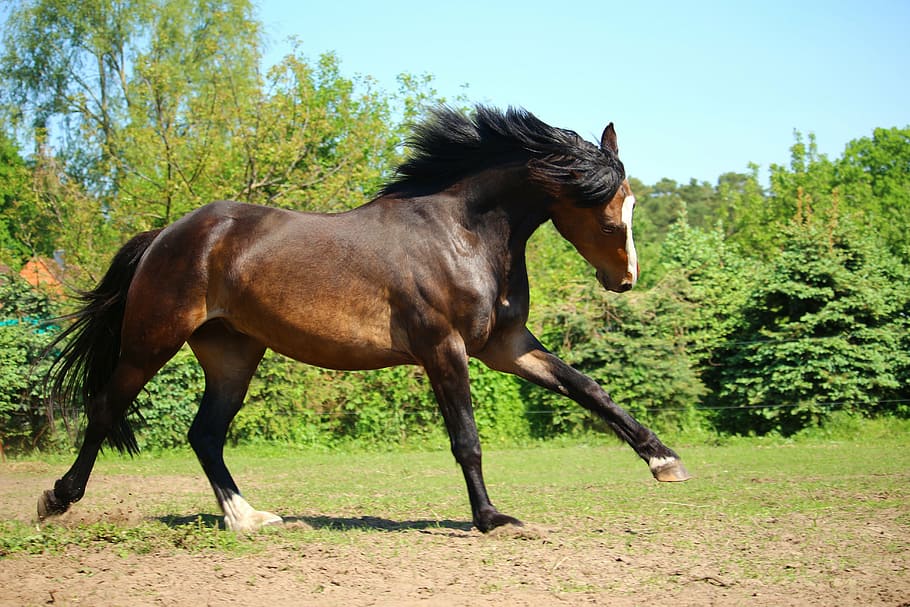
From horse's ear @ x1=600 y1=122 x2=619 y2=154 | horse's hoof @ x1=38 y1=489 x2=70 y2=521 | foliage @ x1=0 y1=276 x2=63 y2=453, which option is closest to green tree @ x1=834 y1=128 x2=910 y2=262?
foliage @ x1=0 y1=276 x2=63 y2=453

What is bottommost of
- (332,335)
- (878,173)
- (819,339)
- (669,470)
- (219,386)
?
(669,470)

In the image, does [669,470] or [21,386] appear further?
[21,386]

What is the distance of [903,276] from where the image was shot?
55.2 ft

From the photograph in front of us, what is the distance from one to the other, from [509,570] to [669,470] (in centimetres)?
154

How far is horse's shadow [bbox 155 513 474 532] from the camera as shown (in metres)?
6.04

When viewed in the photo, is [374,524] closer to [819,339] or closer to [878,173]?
[819,339]

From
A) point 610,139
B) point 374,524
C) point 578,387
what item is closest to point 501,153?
point 610,139

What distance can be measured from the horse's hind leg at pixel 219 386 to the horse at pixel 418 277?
0.02m

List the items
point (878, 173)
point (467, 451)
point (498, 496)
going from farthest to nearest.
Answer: point (878, 173) → point (498, 496) → point (467, 451)

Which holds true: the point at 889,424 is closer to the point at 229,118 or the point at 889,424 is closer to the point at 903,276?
the point at 903,276

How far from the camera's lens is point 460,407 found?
5.62 m

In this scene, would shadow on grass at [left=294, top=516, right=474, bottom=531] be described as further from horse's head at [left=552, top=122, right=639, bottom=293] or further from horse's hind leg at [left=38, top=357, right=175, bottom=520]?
horse's head at [left=552, top=122, right=639, bottom=293]

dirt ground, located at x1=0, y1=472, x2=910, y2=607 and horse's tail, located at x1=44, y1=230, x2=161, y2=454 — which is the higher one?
horse's tail, located at x1=44, y1=230, x2=161, y2=454

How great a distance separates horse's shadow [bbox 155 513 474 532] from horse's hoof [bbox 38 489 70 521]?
0.70m
